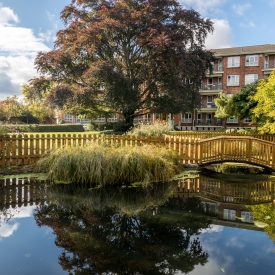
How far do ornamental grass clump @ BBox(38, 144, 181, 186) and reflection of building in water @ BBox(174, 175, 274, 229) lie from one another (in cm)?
97

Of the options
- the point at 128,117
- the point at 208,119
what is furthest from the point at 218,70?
the point at 128,117

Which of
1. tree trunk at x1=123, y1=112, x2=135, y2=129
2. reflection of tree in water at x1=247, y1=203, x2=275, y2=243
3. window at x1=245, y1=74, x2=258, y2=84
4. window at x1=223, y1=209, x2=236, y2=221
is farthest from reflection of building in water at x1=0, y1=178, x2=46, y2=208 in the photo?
window at x1=245, y1=74, x2=258, y2=84

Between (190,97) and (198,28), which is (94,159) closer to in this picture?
(190,97)

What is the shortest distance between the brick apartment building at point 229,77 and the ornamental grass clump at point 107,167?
3738 centimetres

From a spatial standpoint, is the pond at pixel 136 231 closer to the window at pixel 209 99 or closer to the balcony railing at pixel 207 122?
the balcony railing at pixel 207 122

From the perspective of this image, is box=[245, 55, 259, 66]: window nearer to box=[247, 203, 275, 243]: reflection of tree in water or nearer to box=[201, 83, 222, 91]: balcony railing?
box=[201, 83, 222, 91]: balcony railing

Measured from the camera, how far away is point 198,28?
2586cm

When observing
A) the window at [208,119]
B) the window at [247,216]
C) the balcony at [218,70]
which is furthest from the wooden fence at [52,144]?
the balcony at [218,70]

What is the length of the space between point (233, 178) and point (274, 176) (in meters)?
1.72

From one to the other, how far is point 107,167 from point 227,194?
345 cm

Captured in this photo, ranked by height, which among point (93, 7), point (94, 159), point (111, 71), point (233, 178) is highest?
point (93, 7)

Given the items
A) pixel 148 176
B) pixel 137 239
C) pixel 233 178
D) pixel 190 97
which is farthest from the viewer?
pixel 190 97

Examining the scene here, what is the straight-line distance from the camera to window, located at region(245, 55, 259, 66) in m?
43.1

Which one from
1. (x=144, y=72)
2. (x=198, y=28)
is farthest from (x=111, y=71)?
(x=198, y=28)
